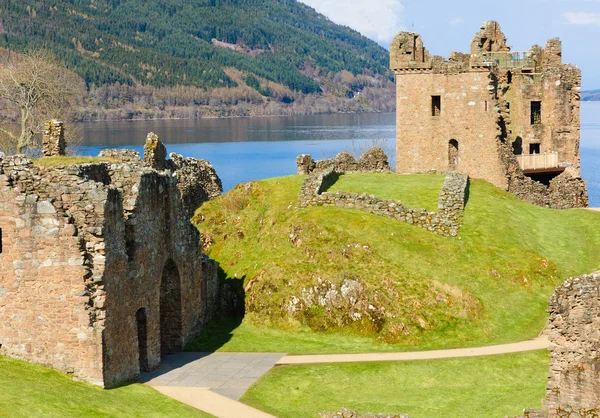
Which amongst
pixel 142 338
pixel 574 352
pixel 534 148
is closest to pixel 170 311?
pixel 142 338

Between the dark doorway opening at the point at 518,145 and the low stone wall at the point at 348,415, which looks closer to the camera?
the low stone wall at the point at 348,415

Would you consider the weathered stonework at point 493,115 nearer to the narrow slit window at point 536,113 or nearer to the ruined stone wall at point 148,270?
the narrow slit window at point 536,113

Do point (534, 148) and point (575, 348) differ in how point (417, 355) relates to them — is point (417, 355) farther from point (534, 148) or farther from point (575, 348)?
point (534, 148)

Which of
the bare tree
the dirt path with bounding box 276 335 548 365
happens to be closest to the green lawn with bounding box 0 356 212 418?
the dirt path with bounding box 276 335 548 365

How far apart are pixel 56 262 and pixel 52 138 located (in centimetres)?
1598

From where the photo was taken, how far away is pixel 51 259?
82.5 feet

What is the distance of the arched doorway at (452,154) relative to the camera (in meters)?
51.3

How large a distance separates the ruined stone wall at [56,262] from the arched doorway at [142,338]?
10.2 ft

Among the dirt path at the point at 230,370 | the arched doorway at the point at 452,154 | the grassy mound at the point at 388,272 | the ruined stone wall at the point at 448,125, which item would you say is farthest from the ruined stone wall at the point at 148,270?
the arched doorway at the point at 452,154

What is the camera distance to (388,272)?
34188mm

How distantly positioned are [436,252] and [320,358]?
27.7 feet

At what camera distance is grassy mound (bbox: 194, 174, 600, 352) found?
32250mm

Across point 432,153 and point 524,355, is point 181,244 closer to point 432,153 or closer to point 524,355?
point 524,355

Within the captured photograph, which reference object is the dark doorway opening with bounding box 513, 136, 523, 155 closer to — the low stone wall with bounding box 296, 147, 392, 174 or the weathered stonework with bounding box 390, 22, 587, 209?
the weathered stonework with bounding box 390, 22, 587, 209
